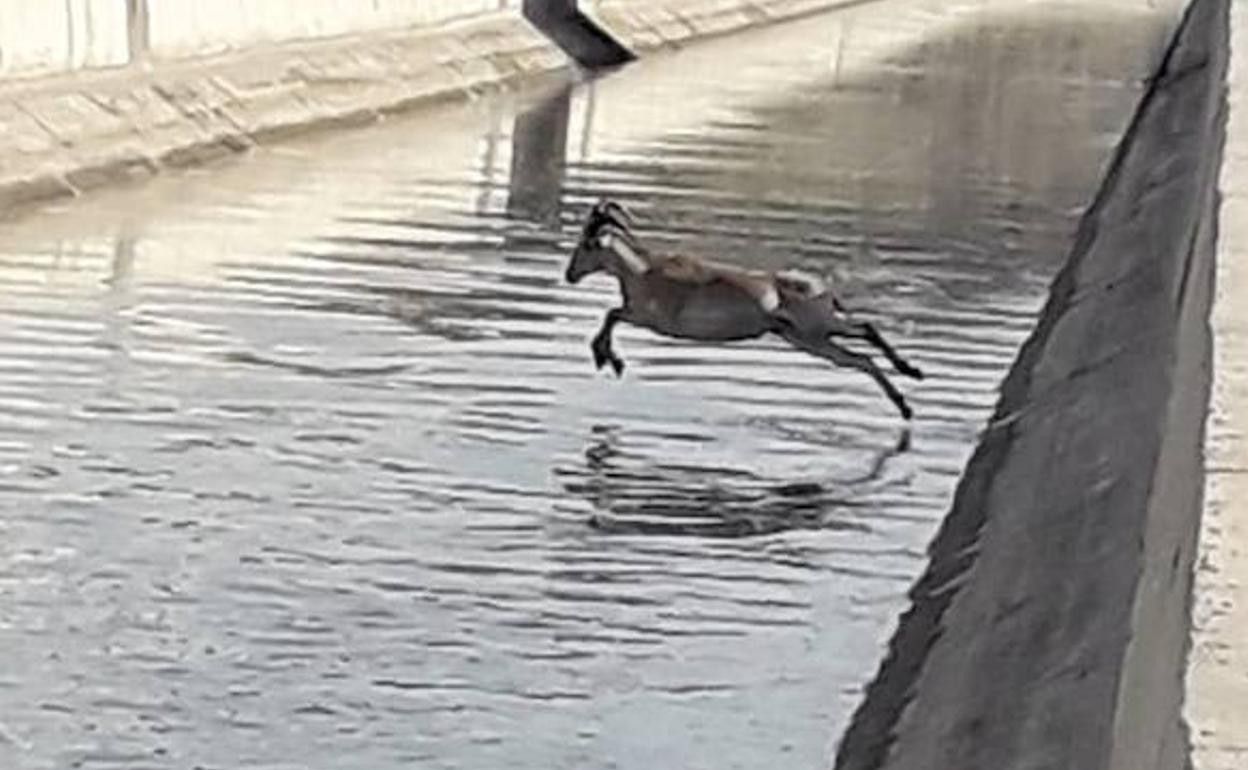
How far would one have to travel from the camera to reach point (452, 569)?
10.2 metres

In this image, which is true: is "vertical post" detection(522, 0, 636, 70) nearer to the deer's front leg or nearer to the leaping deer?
the deer's front leg

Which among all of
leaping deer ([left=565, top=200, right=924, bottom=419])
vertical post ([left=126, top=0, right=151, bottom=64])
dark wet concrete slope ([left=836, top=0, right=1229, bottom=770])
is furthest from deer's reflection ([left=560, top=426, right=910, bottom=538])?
vertical post ([left=126, top=0, right=151, bottom=64])

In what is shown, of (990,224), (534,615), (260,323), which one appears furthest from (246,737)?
(990,224)

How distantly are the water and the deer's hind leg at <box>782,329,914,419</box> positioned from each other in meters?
0.12

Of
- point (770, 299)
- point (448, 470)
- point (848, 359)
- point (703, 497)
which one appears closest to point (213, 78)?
point (848, 359)

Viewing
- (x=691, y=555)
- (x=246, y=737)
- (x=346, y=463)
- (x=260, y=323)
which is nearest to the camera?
(x=246, y=737)

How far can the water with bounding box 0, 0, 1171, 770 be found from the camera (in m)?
8.75

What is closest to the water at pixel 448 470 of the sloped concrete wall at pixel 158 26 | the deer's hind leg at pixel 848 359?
the deer's hind leg at pixel 848 359

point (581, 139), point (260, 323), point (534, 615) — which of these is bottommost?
point (581, 139)

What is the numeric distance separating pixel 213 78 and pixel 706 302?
12.2 m

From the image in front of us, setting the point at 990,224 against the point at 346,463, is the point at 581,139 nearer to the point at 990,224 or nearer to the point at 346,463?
the point at 990,224

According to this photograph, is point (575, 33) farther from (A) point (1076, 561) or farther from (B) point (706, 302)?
(A) point (1076, 561)

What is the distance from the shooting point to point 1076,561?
841cm

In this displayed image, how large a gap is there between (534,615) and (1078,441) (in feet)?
6.81
